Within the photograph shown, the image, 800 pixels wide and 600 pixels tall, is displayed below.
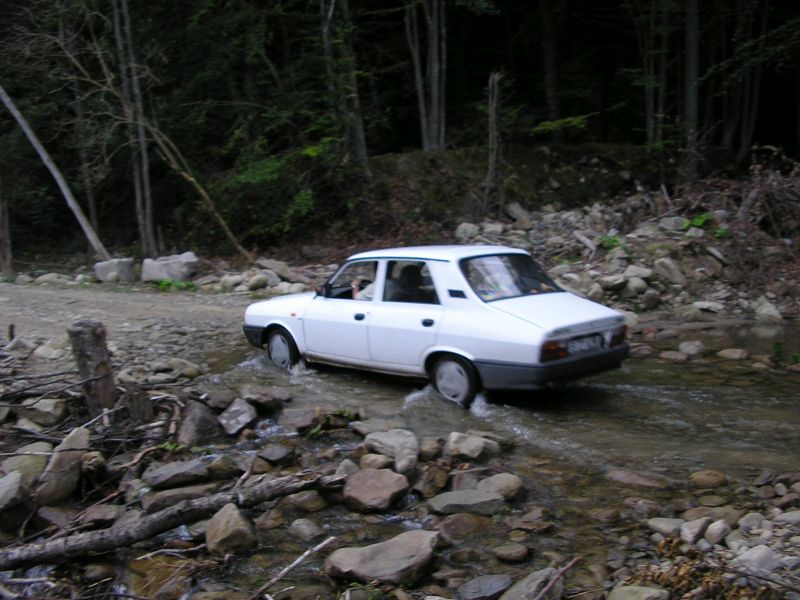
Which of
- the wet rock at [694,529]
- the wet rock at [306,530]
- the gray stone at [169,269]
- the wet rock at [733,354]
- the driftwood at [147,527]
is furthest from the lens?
the gray stone at [169,269]

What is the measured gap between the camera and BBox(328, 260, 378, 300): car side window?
8.30 m

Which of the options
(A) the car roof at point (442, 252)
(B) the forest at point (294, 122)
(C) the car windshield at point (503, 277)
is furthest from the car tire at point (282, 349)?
(B) the forest at point (294, 122)

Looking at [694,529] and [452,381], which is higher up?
[452,381]

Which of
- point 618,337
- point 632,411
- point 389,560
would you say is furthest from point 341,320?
point 389,560

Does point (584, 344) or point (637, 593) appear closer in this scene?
point (637, 593)

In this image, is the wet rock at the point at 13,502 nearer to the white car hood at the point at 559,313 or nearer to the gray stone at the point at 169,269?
the white car hood at the point at 559,313

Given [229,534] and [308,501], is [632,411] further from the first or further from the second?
[229,534]

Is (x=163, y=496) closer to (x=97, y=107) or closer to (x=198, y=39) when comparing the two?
(x=97, y=107)

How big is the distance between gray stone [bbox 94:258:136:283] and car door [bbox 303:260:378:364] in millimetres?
9878

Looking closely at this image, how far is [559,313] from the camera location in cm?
708

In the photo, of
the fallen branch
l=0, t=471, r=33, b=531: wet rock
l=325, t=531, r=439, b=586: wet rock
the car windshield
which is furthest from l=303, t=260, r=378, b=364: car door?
l=0, t=471, r=33, b=531: wet rock

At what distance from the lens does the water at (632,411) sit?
6.09 metres

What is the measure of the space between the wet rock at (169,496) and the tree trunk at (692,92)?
1467 centimetres

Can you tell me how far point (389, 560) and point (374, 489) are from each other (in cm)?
108
